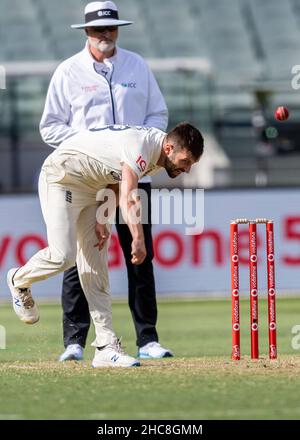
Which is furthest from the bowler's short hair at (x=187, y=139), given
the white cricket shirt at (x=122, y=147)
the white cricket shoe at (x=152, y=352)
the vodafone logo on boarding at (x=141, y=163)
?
the white cricket shoe at (x=152, y=352)

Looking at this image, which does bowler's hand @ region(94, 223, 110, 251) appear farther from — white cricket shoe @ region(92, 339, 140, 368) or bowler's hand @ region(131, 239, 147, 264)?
bowler's hand @ region(131, 239, 147, 264)

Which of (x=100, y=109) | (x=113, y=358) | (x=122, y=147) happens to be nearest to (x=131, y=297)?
(x=113, y=358)

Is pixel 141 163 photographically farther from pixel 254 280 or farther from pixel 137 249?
pixel 254 280

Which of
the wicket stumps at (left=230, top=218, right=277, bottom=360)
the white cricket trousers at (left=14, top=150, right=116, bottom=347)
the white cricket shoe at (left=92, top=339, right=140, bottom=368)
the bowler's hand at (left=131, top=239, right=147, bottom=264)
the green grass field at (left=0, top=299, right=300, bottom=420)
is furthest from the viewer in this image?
the wicket stumps at (left=230, top=218, right=277, bottom=360)

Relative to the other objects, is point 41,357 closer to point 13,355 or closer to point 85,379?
point 13,355

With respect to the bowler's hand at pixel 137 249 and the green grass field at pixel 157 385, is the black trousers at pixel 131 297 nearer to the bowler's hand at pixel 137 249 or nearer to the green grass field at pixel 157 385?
the green grass field at pixel 157 385

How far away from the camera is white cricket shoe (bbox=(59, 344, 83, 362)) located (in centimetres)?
804

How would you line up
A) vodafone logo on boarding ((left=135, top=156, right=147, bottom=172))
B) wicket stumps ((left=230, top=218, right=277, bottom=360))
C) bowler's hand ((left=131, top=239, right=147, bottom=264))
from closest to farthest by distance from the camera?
1. bowler's hand ((left=131, top=239, right=147, bottom=264))
2. vodafone logo on boarding ((left=135, top=156, right=147, bottom=172))
3. wicket stumps ((left=230, top=218, right=277, bottom=360))

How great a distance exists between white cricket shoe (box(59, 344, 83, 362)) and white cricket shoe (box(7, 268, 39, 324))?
1.98 ft

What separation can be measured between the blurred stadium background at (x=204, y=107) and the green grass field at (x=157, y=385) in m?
4.44

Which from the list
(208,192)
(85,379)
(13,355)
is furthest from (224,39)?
(85,379)

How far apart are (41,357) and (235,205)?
22.2ft

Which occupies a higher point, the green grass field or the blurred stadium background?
the blurred stadium background

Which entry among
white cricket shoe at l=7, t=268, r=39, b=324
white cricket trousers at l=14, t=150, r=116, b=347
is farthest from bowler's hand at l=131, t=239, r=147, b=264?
white cricket shoe at l=7, t=268, r=39, b=324
